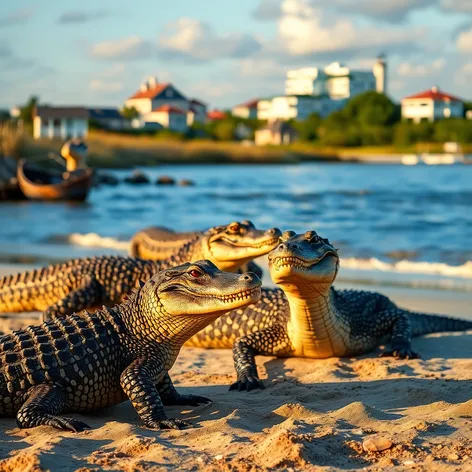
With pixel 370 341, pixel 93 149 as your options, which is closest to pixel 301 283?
pixel 370 341

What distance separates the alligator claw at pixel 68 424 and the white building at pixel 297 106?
4296 inches

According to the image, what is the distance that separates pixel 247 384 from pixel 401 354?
1516 mm

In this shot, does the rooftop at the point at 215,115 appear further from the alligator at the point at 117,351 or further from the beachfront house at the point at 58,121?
the alligator at the point at 117,351

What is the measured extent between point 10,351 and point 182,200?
92.1 ft

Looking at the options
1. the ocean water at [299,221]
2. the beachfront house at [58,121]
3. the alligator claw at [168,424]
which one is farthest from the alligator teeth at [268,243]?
the beachfront house at [58,121]

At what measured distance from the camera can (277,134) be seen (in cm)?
10862

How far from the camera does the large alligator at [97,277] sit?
785 cm

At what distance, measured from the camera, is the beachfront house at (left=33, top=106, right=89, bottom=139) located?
82125 millimetres

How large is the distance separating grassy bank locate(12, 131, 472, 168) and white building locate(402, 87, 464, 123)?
19949mm

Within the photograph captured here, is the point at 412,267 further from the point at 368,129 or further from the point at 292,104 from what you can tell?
the point at 292,104

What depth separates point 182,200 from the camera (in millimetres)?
32938

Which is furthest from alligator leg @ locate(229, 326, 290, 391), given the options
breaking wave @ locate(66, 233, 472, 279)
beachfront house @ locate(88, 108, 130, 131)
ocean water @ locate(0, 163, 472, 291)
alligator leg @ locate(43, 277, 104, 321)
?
beachfront house @ locate(88, 108, 130, 131)

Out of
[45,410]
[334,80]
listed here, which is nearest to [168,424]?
[45,410]

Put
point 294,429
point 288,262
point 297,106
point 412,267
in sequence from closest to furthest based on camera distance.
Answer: point 294,429, point 288,262, point 412,267, point 297,106
